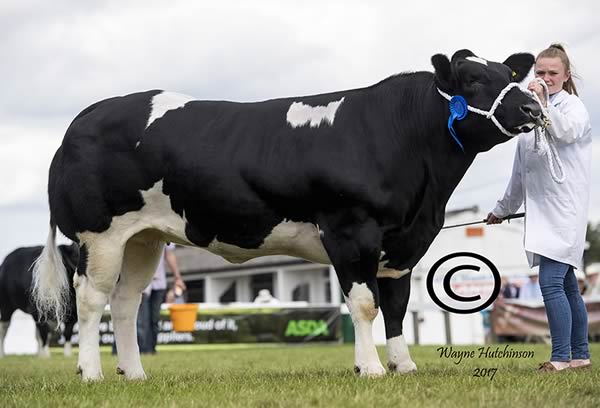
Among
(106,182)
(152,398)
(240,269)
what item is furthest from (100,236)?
(240,269)

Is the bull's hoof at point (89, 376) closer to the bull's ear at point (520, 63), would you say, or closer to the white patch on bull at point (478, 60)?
the white patch on bull at point (478, 60)

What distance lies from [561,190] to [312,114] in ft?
5.95

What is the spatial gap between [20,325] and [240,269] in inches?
782

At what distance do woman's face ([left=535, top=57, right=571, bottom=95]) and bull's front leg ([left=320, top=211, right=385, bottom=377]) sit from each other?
180 centimetres

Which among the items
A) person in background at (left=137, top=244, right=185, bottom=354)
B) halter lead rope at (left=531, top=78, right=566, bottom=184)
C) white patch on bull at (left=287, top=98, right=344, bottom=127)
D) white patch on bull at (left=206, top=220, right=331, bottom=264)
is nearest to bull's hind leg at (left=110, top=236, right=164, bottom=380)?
white patch on bull at (left=206, top=220, right=331, bottom=264)

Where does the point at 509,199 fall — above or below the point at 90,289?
above

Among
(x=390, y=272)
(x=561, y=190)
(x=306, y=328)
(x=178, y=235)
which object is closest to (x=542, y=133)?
(x=561, y=190)

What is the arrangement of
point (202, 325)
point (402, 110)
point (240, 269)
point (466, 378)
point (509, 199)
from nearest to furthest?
point (466, 378) → point (402, 110) → point (509, 199) → point (202, 325) → point (240, 269)

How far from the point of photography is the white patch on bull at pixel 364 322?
551cm

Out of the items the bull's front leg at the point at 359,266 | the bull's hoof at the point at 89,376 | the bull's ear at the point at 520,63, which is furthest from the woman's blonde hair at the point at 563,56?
the bull's hoof at the point at 89,376

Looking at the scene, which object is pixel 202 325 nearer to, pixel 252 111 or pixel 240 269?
pixel 252 111

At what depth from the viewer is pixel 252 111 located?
20.0 feet

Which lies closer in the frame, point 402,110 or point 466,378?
point 466,378

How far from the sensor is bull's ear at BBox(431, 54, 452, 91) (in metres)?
5.65
